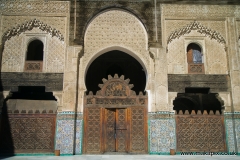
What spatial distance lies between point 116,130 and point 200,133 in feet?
9.04

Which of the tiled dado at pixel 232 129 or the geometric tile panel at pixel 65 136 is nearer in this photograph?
the geometric tile panel at pixel 65 136

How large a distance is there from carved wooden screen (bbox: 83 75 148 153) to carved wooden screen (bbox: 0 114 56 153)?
3.82ft

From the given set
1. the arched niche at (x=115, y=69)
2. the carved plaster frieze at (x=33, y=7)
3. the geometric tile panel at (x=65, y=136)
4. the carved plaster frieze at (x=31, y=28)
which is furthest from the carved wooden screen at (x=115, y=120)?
the arched niche at (x=115, y=69)

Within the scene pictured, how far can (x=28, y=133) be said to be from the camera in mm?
8352

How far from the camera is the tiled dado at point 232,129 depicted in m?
8.50

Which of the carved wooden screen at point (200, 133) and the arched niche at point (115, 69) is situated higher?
the arched niche at point (115, 69)

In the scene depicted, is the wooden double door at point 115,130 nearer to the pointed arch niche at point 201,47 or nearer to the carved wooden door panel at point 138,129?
the carved wooden door panel at point 138,129

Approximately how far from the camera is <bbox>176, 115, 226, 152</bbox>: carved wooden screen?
27.9 feet

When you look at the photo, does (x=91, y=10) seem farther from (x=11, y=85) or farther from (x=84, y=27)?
(x=11, y=85)

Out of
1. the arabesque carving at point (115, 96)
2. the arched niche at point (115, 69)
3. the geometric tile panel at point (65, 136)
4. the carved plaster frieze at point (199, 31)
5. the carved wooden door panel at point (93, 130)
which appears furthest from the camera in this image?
the arched niche at point (115, 69)

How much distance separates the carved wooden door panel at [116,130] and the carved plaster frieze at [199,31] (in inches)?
123

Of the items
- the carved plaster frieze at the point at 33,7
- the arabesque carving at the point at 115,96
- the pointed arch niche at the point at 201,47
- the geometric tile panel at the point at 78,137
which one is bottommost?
the geometric tile panel at the point at 78,137

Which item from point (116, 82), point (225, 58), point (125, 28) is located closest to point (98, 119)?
point (116, 82)

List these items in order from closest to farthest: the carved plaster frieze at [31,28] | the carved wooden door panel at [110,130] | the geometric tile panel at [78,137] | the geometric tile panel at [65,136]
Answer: the geometric tile panel at [65,136] → the geometric tile panel at [78,137] → the carved wooden door panel at [110,130] → the carved plaster frieze at [31,28]
